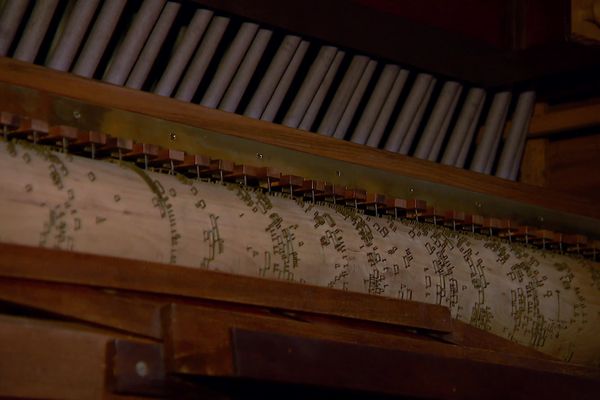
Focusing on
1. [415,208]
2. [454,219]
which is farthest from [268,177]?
[454,219]

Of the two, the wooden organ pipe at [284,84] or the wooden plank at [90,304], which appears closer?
the wooden plank at [90,304]

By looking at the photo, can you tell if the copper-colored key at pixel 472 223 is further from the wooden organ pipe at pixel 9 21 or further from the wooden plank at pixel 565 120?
the wooden organ pipe at pixel 9 21

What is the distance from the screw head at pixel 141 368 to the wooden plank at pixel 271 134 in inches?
22.7

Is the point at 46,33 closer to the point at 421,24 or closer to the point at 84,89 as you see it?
the point at 84,89

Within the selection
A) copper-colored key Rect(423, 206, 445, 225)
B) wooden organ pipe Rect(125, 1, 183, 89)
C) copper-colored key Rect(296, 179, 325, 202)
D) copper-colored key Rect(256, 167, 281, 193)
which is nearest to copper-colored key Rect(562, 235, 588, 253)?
copper-colored key Rect(423, 206, 445, 225)

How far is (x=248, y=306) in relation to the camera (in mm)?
1838

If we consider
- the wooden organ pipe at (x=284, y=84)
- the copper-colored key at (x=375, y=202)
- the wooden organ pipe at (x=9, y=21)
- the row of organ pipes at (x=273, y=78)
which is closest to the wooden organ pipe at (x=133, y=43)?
the row of organ pipes at (x=273, y=78)

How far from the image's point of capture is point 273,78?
2596 millimetres

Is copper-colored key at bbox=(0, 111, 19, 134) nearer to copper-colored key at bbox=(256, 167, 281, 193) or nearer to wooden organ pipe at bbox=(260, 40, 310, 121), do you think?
copper-colored key at bbox=(256, 167, 281, 193)

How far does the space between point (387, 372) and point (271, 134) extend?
656 millimetres

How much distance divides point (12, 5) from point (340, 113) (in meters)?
0.84

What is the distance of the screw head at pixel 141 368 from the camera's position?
5.30ft

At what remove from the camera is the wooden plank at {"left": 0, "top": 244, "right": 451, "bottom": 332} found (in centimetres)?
161

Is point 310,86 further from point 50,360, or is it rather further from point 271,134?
point 50,360
